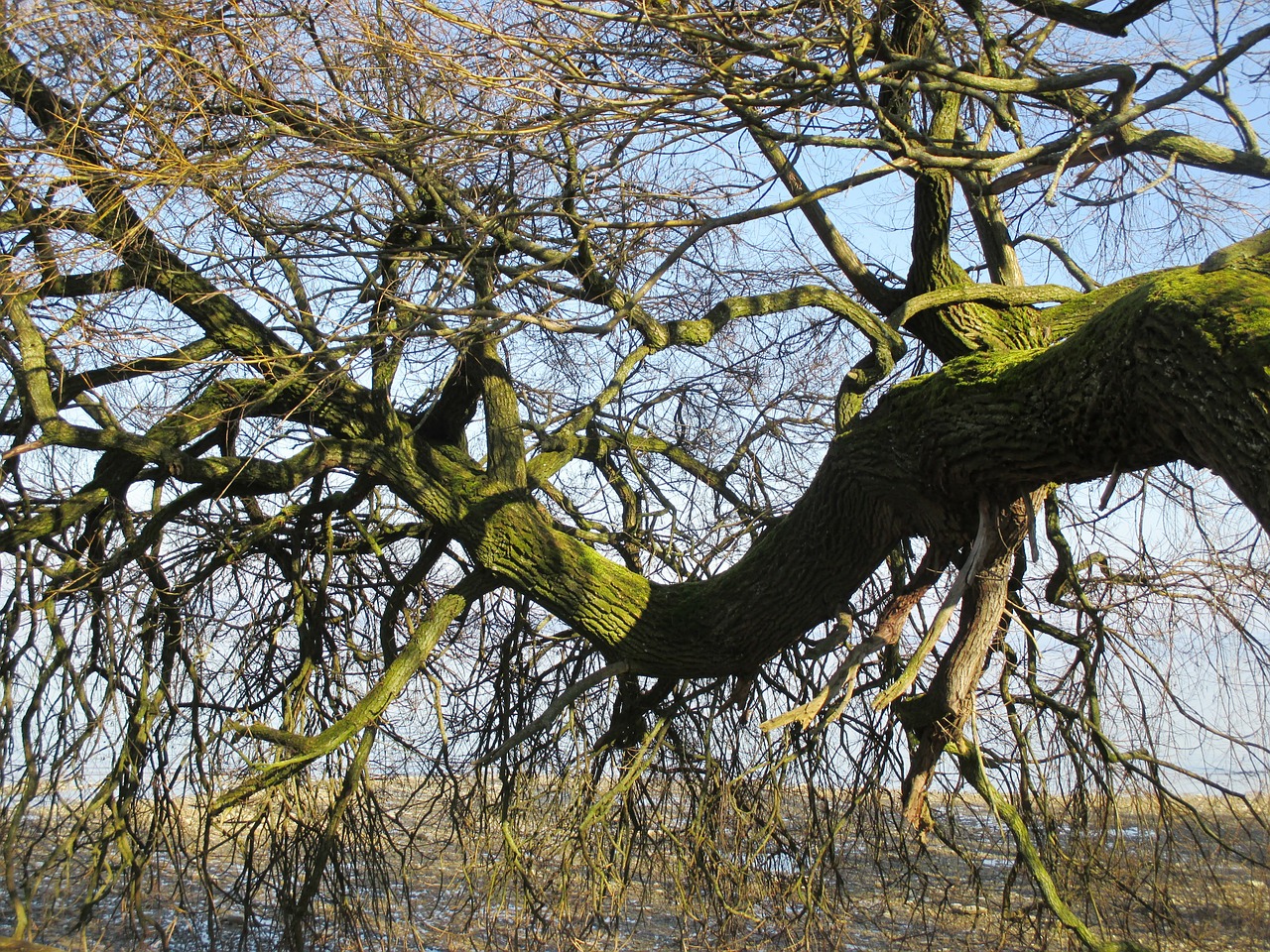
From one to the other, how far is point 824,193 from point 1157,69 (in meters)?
1.20

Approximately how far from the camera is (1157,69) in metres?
3.78

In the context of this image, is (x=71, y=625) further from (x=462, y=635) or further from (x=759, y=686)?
(x=759, y=686)

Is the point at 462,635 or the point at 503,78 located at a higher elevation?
the point at 503,78

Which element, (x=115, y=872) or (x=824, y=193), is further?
(x=115, y=872)

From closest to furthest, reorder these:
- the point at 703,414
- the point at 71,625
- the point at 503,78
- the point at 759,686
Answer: the point at 503,78 → the point at 71,625 → the point at 759,686 → the point at 703,414

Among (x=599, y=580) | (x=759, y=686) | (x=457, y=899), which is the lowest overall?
(x=457, y=899)

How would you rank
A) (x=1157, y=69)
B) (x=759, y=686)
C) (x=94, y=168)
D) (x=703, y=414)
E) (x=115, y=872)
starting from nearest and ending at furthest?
(x=94, y=168) < (x=1157, y=69) < (x=115, y=872) < (x=759, y=686) < (x=703, y=414)

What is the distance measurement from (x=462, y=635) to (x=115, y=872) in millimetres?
1864

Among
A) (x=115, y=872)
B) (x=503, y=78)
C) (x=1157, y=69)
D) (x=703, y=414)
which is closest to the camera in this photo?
(x=503, y=78)

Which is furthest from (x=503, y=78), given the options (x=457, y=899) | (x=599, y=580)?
(x=457, y=899)

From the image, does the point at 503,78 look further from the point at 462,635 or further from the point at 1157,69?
the point at 462,635

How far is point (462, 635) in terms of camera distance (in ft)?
18.6

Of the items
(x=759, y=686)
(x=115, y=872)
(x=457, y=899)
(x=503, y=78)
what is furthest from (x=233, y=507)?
(x=503, y=78)

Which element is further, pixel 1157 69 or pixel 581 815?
pixel 581 815
